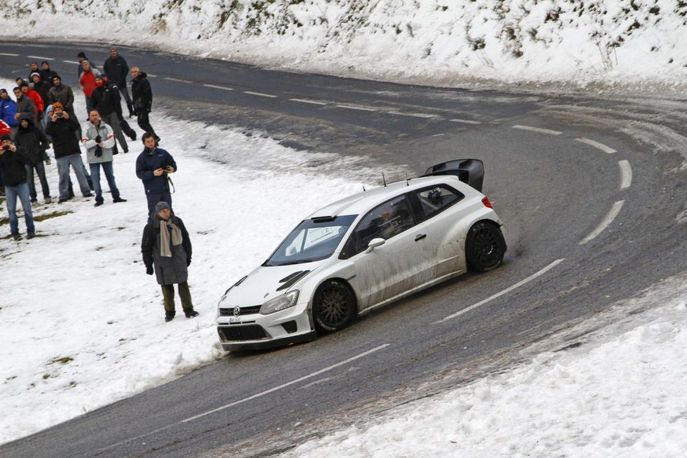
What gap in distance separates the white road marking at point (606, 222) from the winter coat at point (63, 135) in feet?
39.1

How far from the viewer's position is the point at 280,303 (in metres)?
12.9

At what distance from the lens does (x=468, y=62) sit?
28969 millimetres

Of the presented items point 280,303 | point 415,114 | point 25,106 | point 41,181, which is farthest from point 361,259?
point 25,106

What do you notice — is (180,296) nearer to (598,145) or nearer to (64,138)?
(64,138)

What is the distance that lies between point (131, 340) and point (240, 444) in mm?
6445

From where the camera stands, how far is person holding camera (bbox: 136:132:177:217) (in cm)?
1823

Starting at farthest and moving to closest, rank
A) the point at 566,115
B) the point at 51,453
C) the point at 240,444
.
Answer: the point at 566,115 < the point at 51,453 < the point at 240,444

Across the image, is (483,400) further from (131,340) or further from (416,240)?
(131,340)

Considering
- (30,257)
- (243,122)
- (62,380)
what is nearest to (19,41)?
(243,122)

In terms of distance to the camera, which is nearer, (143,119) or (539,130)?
(539,130)

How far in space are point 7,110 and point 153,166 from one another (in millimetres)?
7620

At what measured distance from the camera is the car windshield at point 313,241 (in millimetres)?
13578

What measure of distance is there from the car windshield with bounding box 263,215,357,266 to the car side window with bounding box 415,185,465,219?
101 centimetres

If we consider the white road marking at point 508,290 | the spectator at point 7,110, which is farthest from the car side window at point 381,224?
the spectator at point 7,110
